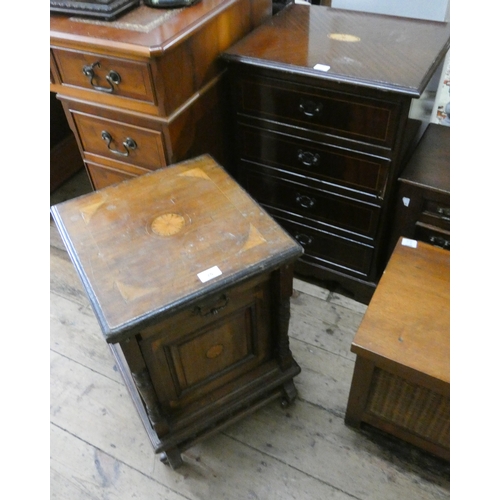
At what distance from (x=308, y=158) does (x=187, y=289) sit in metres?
0.68

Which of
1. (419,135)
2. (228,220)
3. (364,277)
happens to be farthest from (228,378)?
(419,135)

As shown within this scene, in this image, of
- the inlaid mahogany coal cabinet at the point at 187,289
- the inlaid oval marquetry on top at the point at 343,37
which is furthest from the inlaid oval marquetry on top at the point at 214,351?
the inlaid oval marquetry on top at the point at 343,37

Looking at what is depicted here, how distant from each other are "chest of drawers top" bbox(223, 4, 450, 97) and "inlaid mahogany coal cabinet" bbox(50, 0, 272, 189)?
98 mm

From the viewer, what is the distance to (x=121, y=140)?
4.53 feet

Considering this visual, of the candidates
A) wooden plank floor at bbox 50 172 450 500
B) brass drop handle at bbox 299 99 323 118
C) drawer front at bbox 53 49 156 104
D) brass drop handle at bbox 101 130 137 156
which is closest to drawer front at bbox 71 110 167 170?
brass drop handle at bbox 101 130 137 156

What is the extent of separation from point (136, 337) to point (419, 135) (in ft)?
3.57

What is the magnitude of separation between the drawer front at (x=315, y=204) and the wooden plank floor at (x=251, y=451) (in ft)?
1.25

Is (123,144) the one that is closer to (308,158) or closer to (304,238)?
(308,158)

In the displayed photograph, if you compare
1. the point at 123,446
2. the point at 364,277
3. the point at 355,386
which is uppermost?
the point at 355,386

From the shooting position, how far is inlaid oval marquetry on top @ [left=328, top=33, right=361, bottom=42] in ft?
4.45

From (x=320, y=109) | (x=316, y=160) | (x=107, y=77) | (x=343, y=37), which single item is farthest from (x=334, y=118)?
(x=107, y=77)

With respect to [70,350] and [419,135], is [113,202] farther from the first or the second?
[419,135]

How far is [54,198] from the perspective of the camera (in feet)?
7.15

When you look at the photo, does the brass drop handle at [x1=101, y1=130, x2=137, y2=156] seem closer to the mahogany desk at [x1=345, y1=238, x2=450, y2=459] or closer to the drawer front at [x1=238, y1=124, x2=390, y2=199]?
the drawer front at [x1=238, y1=124, x2=390, y2=199]
